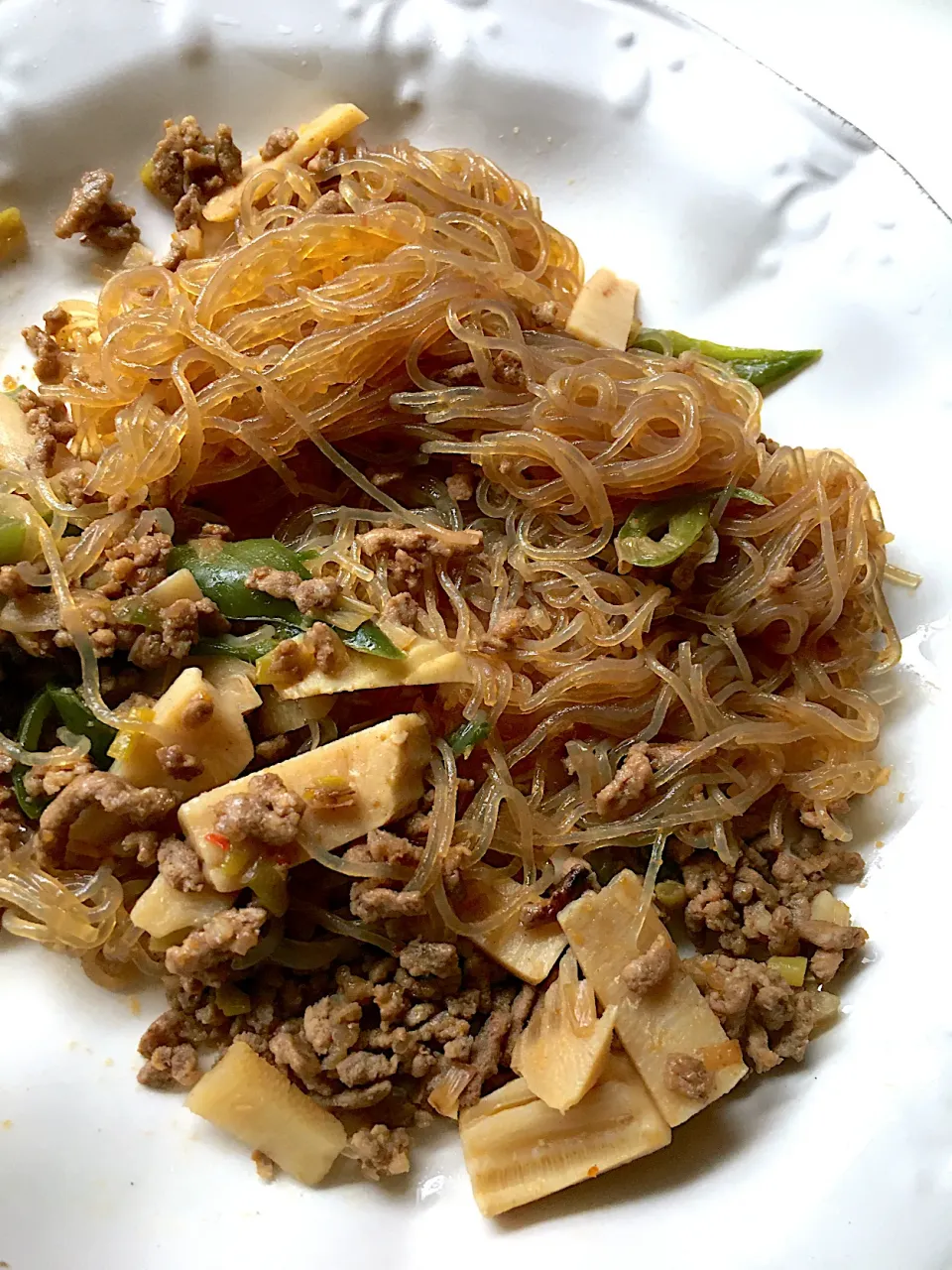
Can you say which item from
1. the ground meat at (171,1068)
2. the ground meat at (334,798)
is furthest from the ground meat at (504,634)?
the ground meat at (171,1068)

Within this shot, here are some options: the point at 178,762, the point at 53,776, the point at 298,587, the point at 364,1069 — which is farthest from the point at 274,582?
the point at 364,1069

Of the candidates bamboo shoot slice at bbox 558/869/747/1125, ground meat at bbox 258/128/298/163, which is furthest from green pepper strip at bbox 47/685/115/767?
ground meat at bbox 258/128/298/163

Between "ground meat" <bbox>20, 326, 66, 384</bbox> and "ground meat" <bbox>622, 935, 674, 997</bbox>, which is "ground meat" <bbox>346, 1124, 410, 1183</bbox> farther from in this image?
"ground meat" <bbox>20, 326, 66, 384</bbox>

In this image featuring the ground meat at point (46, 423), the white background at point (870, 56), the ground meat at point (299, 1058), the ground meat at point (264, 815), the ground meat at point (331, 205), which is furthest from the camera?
the white background at point (870, 56)

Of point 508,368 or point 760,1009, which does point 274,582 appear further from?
point 760,1009

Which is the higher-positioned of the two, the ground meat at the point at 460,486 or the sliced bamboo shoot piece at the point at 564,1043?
the ground meat at the point at 460,486

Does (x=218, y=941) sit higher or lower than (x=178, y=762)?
lower

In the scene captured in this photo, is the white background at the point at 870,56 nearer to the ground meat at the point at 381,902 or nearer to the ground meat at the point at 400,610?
the ground meat at the point at 400,610
